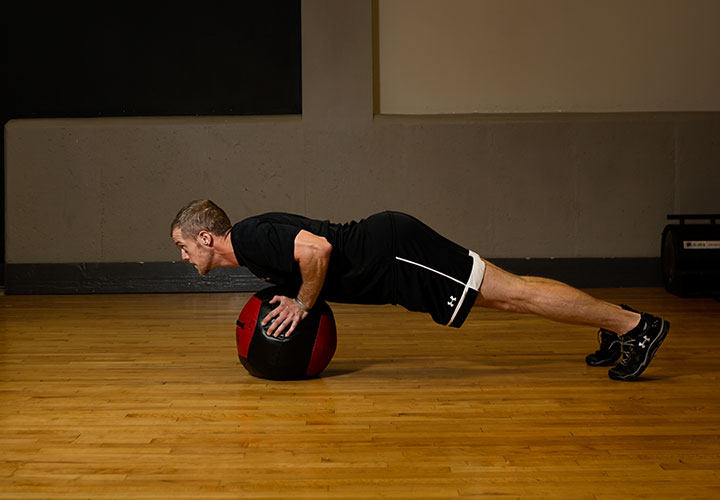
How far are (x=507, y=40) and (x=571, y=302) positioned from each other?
3.65 meters

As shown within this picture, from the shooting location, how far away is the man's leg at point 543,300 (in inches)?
115

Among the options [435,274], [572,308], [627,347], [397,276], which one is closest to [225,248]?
[397,276]

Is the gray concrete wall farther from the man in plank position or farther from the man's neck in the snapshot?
the man's neck

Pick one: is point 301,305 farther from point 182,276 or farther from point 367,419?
point 182,276

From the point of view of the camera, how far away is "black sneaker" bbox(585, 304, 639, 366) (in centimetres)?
329

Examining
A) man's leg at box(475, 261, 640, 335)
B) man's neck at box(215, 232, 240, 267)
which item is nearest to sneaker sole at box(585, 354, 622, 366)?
man's leg at box(475, 261, 640, 335)

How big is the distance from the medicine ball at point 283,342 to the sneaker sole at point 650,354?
110cm

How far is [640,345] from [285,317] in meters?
1.32

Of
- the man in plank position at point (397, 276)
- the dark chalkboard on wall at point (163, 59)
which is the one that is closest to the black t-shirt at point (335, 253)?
the man in plank position at point (397, 276)

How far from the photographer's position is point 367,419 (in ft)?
8.54

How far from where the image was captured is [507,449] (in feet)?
7.50

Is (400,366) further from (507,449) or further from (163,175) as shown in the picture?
(163,175)

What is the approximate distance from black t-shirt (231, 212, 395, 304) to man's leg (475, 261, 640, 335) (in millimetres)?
362

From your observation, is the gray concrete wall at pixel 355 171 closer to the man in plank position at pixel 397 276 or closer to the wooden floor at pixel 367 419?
the wooden floor at pixel 367 419
